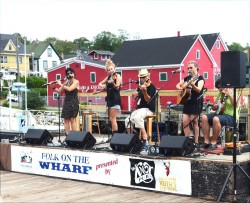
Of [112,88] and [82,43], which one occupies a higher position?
[82,43]

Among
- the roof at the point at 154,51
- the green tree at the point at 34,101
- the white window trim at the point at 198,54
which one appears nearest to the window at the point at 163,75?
the roof at the point at 154,51

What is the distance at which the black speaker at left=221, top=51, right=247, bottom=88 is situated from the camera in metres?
5.08

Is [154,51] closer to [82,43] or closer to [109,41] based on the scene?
[109,41]

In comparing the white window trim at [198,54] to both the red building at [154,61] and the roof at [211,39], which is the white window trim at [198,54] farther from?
the roof at [211,39]

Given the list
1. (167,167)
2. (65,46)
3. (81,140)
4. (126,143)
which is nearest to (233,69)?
(167,167)

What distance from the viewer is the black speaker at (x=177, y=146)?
18.4 ft

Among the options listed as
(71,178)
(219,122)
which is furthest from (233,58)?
(71,178)

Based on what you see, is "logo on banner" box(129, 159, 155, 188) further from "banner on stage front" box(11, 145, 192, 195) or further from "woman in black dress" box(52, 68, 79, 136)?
"woman in black dress" box(52, 68, 79, 136)

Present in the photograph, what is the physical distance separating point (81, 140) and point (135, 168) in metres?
1.06

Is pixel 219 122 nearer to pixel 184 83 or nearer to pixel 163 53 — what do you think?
pixel 184 83

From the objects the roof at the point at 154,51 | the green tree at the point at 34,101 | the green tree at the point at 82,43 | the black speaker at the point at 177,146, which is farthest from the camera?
the green tree at the point at 82,43

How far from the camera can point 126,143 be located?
20.0 ft

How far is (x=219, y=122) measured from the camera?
5988mm

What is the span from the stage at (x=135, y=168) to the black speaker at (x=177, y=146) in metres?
0.08
